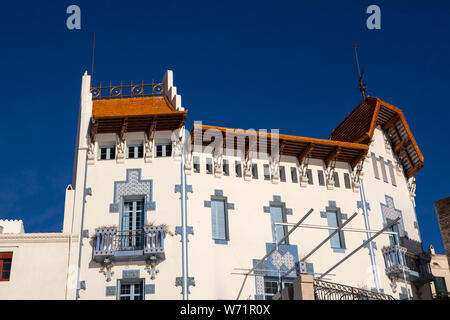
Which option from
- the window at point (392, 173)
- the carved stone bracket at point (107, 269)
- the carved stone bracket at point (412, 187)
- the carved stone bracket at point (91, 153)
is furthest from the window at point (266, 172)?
the carved stone bracket at point (412, 187)

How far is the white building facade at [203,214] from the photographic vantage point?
25000mm

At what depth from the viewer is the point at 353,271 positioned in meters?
27.6

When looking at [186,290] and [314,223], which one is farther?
[314,223]

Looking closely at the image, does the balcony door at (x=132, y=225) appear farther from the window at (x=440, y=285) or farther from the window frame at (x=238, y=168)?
the window at (x=440, y=285)

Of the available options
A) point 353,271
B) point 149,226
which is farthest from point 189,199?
point 353,271

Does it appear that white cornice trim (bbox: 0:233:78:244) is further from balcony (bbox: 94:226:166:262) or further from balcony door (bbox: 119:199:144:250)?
balcony door (bbox: 119:199:144:250)

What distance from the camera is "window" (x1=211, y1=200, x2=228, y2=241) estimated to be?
2673cm

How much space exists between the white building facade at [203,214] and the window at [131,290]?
0.16ft

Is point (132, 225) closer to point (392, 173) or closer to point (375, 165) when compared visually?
point (375, 165)

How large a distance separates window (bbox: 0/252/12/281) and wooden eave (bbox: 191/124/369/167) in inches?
365

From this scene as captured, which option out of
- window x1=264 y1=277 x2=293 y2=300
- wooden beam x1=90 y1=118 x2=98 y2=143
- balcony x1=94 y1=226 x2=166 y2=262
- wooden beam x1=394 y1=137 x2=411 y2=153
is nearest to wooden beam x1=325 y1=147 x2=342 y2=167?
wooden beam x1=394 y1=137 x2=411 y2=153
